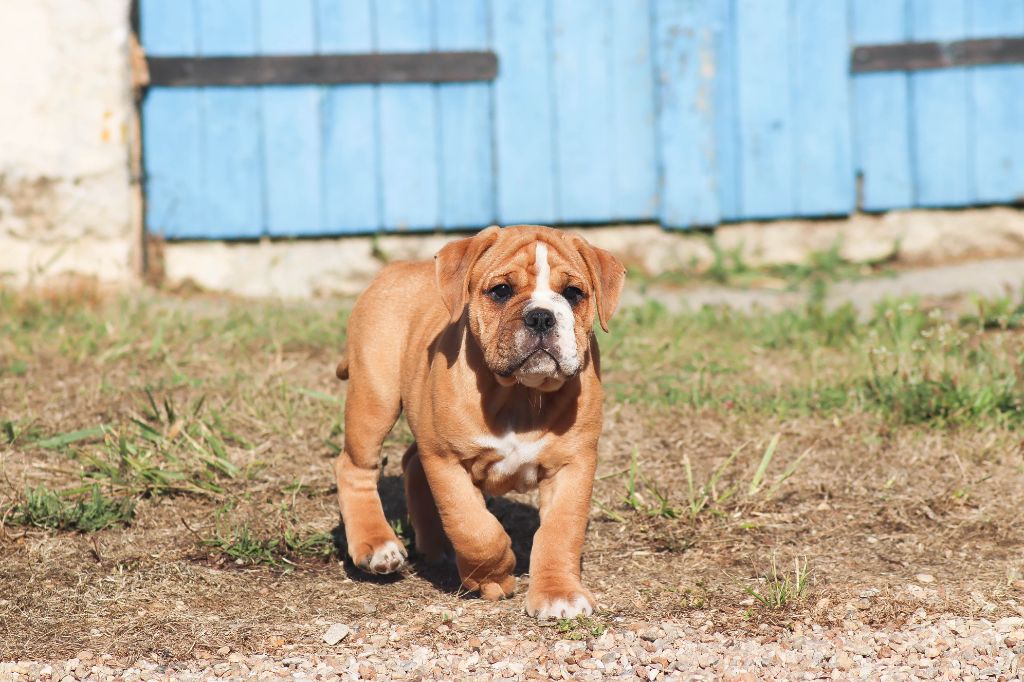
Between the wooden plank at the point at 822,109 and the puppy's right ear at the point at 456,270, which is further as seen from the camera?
the wooden plank at the point at 822,109

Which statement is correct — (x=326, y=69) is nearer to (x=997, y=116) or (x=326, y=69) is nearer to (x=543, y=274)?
(x=997, y=116)

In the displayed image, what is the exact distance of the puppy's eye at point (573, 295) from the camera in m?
3.55

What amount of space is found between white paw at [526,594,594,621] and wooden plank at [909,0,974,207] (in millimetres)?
5739

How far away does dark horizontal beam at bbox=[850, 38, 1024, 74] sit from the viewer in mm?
8211

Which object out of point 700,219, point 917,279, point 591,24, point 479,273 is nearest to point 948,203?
point 917,279

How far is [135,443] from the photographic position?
4773 mm

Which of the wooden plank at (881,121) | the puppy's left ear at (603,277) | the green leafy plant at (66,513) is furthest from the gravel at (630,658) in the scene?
the wooden plank at (881,121)

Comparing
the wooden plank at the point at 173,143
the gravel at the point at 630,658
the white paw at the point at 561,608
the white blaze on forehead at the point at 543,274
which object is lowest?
the gravel at the point at 630,658

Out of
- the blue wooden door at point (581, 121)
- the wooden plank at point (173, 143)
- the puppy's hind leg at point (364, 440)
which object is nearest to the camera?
the puppy's hind leg at point (364, 440)

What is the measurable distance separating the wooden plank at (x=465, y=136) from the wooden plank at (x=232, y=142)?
3.62 ft

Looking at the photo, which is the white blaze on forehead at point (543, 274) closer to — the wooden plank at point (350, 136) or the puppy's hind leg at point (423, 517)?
→ the puppy's hind leg at point (423, 517)

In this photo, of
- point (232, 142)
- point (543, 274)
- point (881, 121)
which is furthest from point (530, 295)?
point (881, 121)

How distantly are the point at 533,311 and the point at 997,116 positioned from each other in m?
5.97

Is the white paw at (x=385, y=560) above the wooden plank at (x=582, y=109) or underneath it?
underneath
